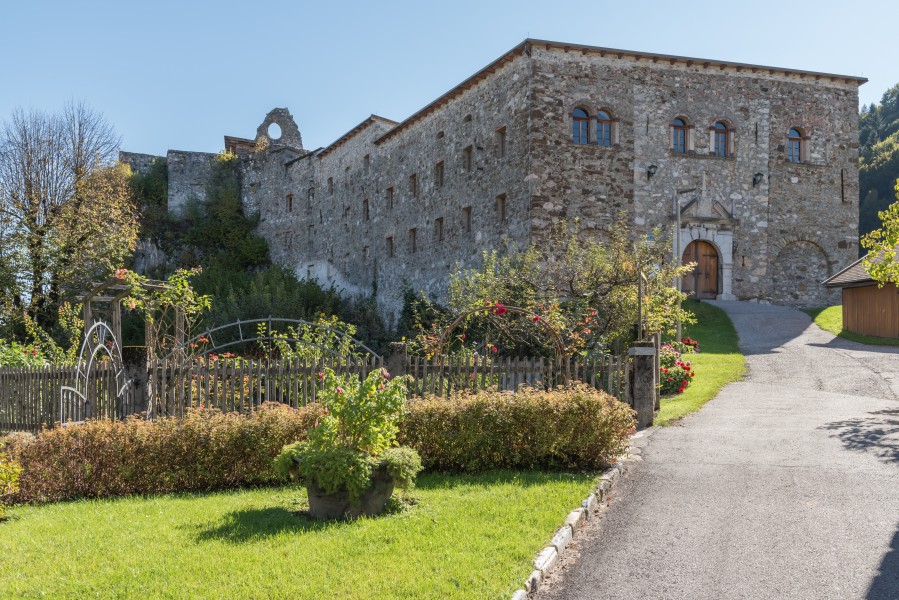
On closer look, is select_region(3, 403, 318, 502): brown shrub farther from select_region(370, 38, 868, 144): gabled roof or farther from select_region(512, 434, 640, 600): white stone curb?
select_region(370, 38, 868, 144): gabled roof

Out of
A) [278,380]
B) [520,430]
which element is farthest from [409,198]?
[520,430]

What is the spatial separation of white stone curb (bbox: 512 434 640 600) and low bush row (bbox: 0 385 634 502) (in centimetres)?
66

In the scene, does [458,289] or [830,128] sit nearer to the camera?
[458,289]

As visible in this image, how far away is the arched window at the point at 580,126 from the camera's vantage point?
2250cm

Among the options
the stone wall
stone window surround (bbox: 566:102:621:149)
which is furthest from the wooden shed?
the stone wall

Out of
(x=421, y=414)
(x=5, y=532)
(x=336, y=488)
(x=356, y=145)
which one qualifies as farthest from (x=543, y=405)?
(x=356, y=145)

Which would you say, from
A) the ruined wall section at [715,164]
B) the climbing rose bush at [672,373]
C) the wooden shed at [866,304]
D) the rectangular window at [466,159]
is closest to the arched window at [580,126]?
the ruined wall section at [715,164]

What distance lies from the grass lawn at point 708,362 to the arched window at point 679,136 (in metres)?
4.85

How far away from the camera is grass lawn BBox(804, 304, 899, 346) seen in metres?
20.1

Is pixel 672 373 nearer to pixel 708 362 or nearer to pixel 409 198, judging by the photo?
pixel 708 362

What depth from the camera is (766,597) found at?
5.07 metres

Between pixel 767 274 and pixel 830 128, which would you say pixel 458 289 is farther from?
pixel 830 128

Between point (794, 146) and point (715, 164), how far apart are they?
3344 millimetres

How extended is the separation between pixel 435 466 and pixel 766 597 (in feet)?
15.0
